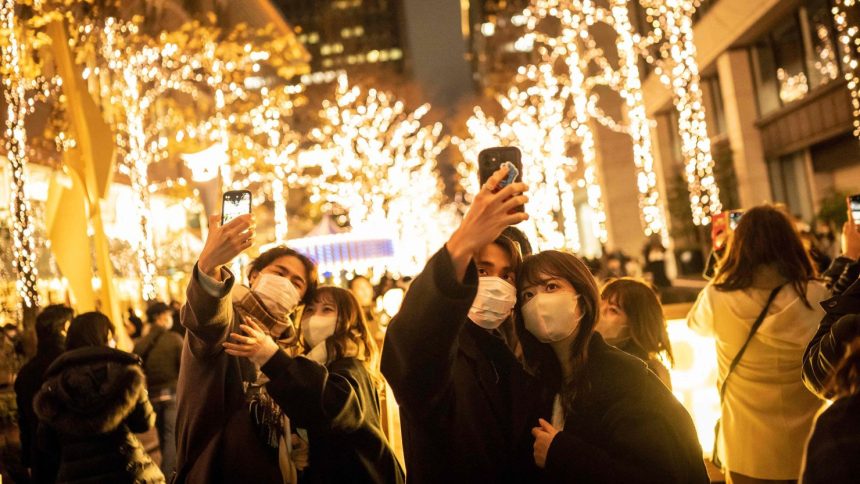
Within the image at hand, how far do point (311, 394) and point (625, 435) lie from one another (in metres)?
1.25

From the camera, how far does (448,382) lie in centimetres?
230

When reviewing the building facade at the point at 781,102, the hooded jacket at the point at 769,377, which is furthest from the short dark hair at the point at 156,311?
the building facade at the point at 781,102

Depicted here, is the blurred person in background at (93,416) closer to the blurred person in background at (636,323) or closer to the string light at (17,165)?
the blurred person in background at (636,323)

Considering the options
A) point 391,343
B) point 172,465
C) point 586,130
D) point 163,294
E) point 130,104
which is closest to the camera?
point 391,343

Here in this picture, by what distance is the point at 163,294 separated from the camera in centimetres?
2323

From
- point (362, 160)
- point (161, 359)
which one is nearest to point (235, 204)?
point (161, 359)

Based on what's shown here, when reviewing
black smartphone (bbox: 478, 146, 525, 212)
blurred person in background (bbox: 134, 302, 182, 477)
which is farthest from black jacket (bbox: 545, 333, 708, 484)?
blurred person in background (bbox: 134, 302, 182, 477)

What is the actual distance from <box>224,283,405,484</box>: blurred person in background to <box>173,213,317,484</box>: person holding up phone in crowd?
0.35 ft

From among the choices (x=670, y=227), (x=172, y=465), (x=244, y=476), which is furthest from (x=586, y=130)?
(x=244, y=476)

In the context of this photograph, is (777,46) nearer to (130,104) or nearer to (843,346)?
(130,104)

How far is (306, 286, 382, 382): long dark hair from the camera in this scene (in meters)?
3.70

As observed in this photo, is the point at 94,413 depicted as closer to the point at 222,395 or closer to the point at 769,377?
the point at 222,395

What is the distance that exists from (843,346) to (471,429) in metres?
1.07

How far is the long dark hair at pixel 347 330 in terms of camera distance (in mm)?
3703
